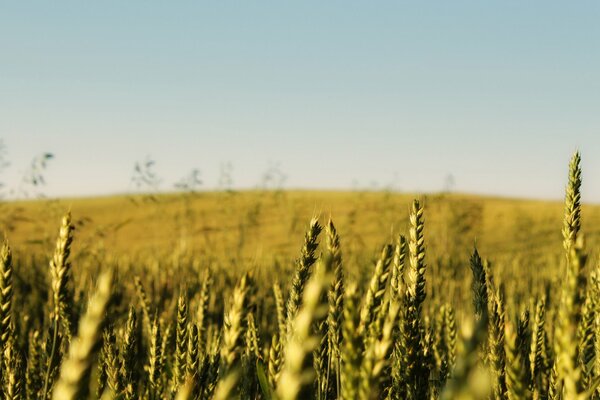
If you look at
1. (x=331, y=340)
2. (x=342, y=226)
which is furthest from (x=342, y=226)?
(x=331, y=340)

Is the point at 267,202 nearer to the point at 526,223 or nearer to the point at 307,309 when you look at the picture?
the point at 526,223

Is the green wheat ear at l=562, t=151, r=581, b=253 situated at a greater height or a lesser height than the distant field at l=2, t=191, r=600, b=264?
greater

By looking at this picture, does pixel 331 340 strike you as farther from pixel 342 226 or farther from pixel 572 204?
pixel 342 226

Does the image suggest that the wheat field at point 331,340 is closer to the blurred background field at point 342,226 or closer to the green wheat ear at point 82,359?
the green wheat ear at point 82,359

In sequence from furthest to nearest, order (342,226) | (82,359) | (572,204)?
(342,226) < (572,204) < (82,359)

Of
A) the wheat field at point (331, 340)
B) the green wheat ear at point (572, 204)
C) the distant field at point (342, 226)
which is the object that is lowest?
the distant field at point (342, 226)

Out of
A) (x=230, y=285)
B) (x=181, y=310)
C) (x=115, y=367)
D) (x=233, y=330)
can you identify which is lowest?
(x=230, y=285)

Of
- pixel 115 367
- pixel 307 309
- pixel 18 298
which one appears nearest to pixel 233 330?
pixel 307 309

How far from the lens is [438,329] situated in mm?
3045

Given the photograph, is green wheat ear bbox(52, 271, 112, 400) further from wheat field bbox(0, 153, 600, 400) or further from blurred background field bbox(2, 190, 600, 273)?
blurred background field bbox(2, 190, 600, 273)

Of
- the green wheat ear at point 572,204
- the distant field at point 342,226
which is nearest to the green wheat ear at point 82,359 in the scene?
the green wheat ear at point 572,204

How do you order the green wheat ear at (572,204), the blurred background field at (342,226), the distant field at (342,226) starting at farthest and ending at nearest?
1. the distant field at (342,226)
2. the blurred background field at (342,226)
3. the green wheat ear at (572,204)

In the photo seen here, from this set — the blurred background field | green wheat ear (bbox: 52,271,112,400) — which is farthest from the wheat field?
the blurred background field

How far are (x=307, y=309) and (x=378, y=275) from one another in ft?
1.67
